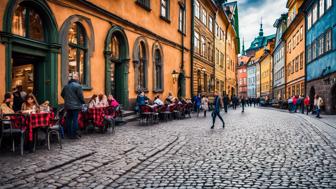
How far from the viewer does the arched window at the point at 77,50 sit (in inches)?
483

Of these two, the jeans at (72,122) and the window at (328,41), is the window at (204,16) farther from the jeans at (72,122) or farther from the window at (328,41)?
the jeans at (72,122)

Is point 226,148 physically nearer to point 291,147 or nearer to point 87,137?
point 291,147

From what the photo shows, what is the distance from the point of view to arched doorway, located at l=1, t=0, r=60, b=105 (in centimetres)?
977

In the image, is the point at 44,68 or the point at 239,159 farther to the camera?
the point at 44,68

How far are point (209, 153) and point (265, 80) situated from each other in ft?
240

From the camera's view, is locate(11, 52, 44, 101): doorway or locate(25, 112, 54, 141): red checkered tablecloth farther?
locate(11, 52, 44, 101): doorway

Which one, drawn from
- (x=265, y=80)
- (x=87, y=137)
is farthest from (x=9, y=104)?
(x=265, y=80)

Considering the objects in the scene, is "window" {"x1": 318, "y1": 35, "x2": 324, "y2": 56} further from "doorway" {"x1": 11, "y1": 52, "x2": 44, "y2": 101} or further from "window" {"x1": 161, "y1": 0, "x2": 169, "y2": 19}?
"doorway" {"x1": 11, "y1": 52, "x2": 44, "y2": 101}

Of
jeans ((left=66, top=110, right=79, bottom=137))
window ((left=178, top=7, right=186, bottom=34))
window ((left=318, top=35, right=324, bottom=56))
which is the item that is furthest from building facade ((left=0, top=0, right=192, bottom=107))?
window ((left=318, top=35, right=324, bottom=56))

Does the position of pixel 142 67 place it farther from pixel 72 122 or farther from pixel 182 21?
pixel 72 122

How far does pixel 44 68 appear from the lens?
1082 cm

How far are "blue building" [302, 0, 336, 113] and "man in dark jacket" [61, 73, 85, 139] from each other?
1993 centimetres

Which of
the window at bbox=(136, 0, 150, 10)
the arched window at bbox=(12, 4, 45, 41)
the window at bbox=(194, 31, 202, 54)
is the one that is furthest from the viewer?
the window at bbox=(194, 31, 202, 54)

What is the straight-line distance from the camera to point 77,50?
1266cm
